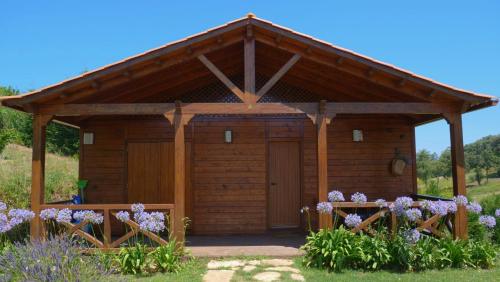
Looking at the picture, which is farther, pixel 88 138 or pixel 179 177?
pixel 88 138

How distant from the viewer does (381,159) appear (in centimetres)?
887

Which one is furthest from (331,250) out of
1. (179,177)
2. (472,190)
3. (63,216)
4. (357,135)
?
(472,190)

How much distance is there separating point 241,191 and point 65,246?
198 inches

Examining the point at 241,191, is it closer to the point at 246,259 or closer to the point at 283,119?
the point at 283,119

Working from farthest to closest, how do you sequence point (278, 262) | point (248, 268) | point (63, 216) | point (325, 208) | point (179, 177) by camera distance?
point (179, 177), point (278, 262), point (325, 208), point (63, 216), point (248, 268)

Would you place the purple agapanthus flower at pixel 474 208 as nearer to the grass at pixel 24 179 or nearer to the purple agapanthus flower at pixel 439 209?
the purple agapanthus flower at pixel 439 209

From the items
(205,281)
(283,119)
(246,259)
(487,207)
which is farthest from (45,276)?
(487,207)

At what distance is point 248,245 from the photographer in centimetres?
726

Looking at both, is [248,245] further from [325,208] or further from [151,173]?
[151,173]

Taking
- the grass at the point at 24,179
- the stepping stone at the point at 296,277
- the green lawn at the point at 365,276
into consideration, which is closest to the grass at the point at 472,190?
the green lawn at the point at 365,276

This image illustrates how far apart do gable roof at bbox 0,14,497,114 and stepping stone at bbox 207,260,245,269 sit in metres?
3.28

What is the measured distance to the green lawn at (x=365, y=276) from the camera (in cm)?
537

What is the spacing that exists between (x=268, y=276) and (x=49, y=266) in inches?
115

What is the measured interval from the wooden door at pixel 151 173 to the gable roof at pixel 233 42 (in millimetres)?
2419
